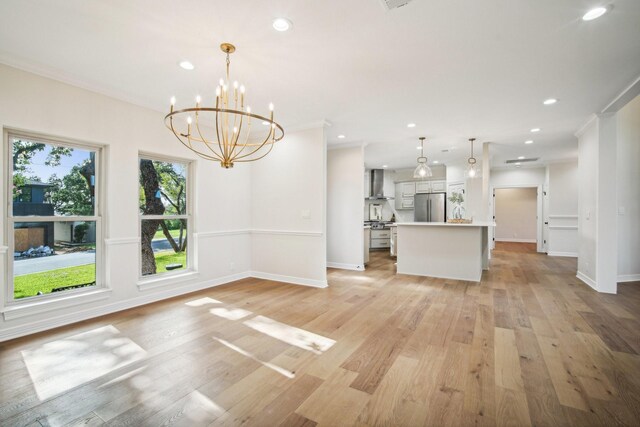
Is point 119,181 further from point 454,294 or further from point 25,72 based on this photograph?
point 454,294

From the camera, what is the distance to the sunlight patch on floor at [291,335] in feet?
8.38

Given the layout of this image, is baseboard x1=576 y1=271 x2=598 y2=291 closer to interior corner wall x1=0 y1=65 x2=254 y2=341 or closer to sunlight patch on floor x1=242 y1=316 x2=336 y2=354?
sunlight patch on floor x1=242 y1=316 x2=336 y2=354

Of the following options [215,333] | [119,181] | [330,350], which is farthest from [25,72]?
[330,350]

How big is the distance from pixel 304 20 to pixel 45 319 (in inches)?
150

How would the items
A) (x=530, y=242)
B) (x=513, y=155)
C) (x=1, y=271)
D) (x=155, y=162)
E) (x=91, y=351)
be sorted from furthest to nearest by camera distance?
(x=530, y=242)
(x=513, y=155)
(x=155, y=162)
(x=1, y=271)
(x=91, y=351)

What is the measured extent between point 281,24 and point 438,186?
7492mm

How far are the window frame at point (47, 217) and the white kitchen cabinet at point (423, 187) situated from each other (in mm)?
7962

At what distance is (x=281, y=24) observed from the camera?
2174 mm

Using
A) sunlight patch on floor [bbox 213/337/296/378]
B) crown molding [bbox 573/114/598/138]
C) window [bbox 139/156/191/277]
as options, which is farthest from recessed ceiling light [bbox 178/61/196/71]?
crown molding [bbox 573/114/598/138]

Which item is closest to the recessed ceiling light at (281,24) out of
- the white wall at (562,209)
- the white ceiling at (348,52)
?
the white ceiling at (348,52)

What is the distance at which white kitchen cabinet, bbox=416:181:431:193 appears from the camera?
8727 millimetres

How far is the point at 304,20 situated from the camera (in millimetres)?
2137

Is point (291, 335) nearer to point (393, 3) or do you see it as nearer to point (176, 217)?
point (176, 217)

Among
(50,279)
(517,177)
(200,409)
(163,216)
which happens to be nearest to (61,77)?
(163,216)
